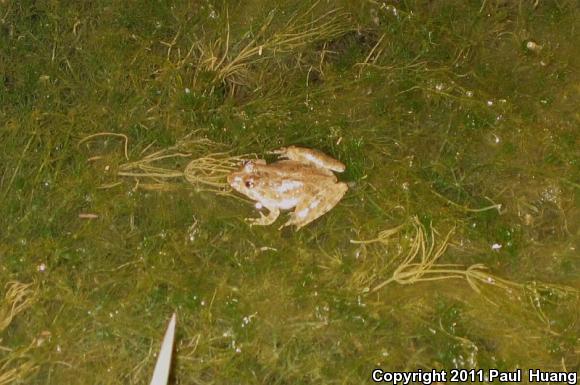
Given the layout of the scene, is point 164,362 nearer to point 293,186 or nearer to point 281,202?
point 281,202

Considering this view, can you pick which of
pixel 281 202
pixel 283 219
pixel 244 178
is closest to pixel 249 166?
pixel 244 178

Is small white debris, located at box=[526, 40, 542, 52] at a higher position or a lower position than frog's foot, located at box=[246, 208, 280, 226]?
higher

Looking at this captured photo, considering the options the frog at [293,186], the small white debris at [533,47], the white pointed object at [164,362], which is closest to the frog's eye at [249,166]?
the frog at [293,186]

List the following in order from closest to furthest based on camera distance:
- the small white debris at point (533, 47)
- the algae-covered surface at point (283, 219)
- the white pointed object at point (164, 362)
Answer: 1. the white pointed object at point (164, 362)
2. the algae-covered surface at point (283, 219)
3. the small white debris at point (533, 47)

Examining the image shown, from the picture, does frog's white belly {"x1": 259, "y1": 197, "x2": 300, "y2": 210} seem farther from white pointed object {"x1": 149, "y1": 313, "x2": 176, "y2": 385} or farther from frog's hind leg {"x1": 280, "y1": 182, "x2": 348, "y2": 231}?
white pointed object {"x1": 149, "y1": 313, "x2": 176, "y2": 385}

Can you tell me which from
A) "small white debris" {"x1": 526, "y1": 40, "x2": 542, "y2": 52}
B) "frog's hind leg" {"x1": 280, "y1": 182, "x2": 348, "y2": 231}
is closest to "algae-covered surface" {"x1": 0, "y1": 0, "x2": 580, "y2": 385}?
"small white debris" {"x1": 526, "y1": 40, "x2": 542, "y2": 52}

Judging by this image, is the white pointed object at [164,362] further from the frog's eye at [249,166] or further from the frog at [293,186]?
the frog's eye at [249,166]

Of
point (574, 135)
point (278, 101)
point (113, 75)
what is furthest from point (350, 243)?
point (113, 75)
